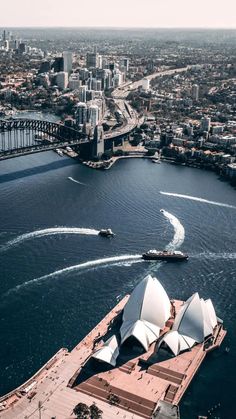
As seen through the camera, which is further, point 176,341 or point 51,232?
point 51,232

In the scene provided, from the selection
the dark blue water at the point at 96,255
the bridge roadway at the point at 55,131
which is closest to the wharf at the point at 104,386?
the dark blue water at the point at 96,255

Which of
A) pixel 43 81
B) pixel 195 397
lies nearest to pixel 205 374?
pixel 195 397

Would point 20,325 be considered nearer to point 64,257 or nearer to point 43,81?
point 64,257

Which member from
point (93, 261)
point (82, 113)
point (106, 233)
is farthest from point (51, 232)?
point (82, 113)

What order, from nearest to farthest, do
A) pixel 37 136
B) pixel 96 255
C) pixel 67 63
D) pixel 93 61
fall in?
pixel 96 255 < pixel 37 136 < pixel 67 63 < pixel 93 61

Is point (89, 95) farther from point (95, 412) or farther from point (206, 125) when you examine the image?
point (95, 412)

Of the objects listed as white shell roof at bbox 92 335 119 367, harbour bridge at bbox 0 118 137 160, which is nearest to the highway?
harbour bridge at bbox 0 118 137 160

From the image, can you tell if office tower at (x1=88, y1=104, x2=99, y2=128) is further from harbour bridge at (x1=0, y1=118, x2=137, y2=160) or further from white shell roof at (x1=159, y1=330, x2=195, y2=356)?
white shell roof at (x1=159, y1=330, x2=195, y2=356)
